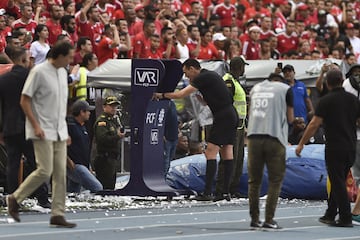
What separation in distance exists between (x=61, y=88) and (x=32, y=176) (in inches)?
37.9

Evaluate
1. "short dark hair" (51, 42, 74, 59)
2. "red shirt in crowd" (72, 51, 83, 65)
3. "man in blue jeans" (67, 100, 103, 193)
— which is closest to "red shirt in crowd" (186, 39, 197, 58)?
"red shirt in crowd" (72, 51, 83, 65)

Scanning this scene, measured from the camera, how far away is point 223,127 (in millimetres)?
17844

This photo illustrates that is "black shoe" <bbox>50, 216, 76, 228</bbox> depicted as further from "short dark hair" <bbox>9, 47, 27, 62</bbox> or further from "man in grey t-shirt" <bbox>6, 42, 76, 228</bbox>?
"short dark hair" <bbox>9, 47, 27, 62</bbox>

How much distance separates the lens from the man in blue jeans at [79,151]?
698 inches

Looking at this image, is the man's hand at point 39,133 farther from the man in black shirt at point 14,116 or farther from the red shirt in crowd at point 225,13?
the red shirt in crowd at point 225,13

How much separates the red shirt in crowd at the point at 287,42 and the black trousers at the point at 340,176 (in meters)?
15.9

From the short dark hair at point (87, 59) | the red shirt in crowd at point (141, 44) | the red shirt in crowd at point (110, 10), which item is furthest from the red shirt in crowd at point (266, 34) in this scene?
the short dark hair at point (87, 59)

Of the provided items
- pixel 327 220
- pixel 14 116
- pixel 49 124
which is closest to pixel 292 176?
pixel 327 220

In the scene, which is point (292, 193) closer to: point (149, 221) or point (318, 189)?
point (318, 189)

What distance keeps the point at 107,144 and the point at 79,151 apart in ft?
3.42

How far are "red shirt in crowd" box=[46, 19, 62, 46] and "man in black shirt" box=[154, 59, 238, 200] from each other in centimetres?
560

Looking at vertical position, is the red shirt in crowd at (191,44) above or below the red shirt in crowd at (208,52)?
above

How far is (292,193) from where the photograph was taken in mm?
19031

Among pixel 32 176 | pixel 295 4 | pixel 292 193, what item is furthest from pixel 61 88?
pixel 295 4
